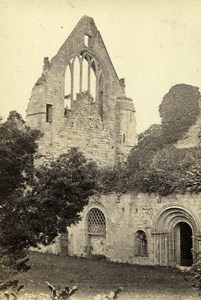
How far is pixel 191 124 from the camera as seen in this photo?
28.2 meters

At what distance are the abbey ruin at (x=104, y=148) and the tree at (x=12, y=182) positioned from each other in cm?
867

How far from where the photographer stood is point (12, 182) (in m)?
9.02

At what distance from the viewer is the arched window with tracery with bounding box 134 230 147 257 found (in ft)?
63.6

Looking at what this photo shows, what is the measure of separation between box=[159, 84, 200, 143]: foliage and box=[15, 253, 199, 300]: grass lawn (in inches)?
453

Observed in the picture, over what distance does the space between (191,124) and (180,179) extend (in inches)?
430

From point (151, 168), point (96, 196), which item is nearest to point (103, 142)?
point (96, 196)

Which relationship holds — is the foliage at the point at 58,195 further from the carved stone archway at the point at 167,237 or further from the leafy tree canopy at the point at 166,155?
the carved stone archway at the point at 167,237

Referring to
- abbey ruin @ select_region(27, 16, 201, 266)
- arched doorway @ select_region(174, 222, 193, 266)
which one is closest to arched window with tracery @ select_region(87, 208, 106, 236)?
abbey ruin @ select_region(27, 16, 201, 266)

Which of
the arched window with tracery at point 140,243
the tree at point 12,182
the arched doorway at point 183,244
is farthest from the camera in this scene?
the arched window with tracery at point 140,243

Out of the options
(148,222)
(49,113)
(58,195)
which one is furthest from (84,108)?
(58,195)

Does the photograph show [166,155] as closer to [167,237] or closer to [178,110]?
[167,237]

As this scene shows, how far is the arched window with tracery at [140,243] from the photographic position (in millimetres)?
19391

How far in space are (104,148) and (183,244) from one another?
8.10m

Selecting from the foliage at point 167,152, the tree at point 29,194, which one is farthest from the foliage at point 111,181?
the tree at point 29,194
